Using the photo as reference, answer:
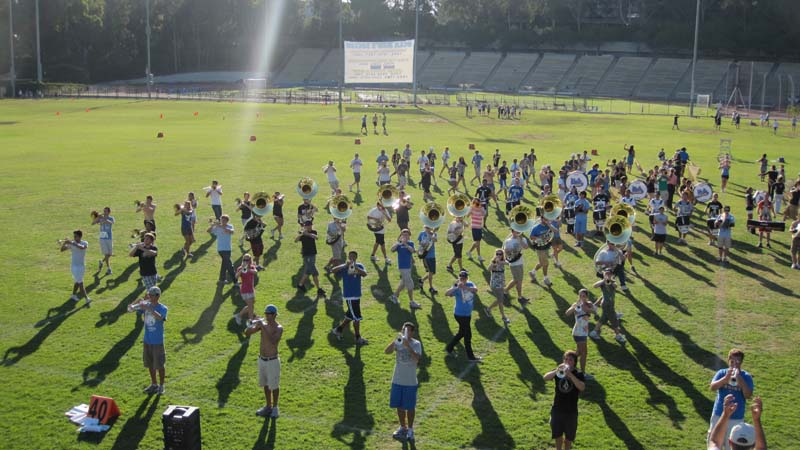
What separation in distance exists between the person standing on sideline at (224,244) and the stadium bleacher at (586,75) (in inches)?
3140

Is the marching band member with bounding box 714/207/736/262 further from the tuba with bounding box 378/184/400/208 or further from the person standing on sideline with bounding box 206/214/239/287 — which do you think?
the person standing on sideline with bounding box 206/214/239/287

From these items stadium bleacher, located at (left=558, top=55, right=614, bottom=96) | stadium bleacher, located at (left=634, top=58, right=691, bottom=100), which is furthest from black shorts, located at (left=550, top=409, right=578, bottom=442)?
stadium bleacher, located at (left=558, top=55, right=614, bottom=96)

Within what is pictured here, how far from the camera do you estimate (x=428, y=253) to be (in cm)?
1515

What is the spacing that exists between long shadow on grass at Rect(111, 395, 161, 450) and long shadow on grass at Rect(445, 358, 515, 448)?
4383 millimetres

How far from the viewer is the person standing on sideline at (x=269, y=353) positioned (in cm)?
967

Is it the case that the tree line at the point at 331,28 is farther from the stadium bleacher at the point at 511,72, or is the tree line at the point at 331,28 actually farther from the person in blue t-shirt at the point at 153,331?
the person in blue t-shirt at the point at 153,331

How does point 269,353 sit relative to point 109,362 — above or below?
above

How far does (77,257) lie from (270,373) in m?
6.51

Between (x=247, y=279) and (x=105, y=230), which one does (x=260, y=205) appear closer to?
(x=105, y=230)

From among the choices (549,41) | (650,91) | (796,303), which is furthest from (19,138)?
(549,41)

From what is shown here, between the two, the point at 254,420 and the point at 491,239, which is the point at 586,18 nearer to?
the point at 491,239

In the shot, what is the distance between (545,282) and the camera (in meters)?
15.8

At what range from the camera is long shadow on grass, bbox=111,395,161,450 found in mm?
9133

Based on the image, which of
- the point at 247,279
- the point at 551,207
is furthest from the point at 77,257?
the point at 551,207
